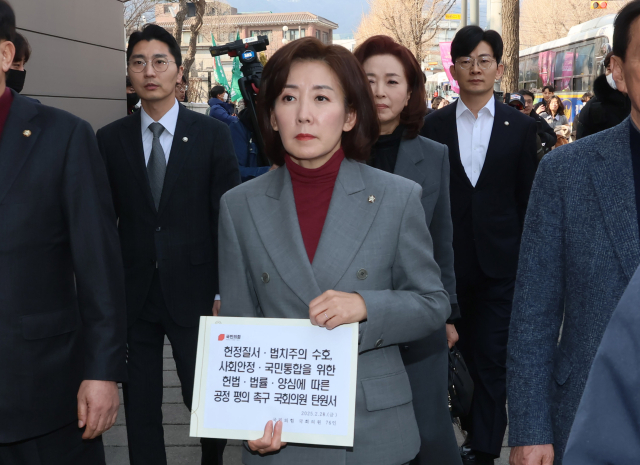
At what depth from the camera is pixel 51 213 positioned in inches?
95.0

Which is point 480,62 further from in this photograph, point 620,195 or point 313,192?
point 620,195

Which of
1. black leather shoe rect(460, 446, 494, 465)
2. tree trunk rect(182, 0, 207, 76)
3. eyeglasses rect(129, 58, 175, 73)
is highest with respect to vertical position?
tree trunk rect(182, 0, 207, 76)

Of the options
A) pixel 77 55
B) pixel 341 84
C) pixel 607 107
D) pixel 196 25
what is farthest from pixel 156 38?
pixel 196 25

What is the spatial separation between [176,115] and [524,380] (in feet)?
7.99

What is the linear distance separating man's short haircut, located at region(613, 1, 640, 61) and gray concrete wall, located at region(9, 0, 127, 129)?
5421mm

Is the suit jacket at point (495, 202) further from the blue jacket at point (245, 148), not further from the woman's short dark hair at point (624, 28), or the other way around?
the woman's short dark hair at point (624, 28)

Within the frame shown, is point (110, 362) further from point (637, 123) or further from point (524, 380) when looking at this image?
point (637, 123)

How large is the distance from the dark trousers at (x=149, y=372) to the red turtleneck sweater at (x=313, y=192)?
155cm

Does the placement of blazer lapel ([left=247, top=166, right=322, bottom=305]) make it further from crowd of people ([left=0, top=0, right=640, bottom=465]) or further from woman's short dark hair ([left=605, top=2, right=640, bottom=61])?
woman's short dark hair ([left=605, top=2, right=640, bottom=61])

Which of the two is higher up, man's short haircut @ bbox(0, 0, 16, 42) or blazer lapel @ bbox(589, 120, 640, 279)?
man's short haircut @ bbox(0, 0, 16, 42)

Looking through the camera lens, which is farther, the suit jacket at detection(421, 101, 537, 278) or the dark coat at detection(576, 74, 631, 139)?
the dark coat at detection(576, 74, 631, 139)

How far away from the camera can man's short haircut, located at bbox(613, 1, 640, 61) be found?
195 cm

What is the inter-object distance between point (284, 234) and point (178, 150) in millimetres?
1705

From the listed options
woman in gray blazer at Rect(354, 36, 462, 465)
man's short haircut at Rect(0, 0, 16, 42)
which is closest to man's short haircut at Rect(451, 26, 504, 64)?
woman in gray blazer at Rect(354, 36, 462, 465)
